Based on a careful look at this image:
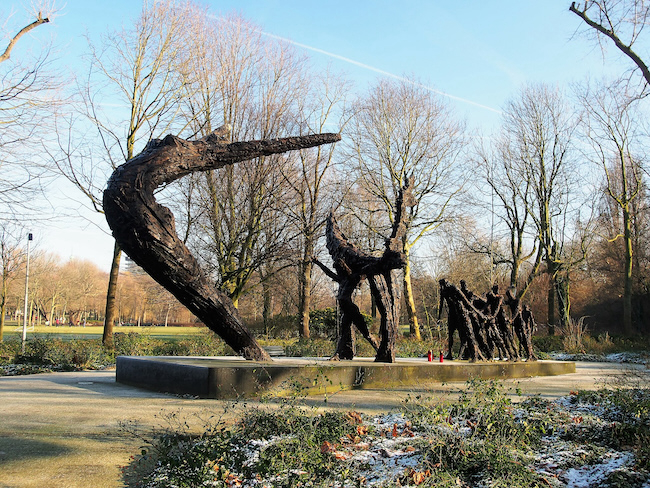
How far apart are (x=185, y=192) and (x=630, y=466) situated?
17.5 metres

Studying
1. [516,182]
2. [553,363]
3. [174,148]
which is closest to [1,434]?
[174,148]

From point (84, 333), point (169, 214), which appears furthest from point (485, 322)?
point (84, 333)

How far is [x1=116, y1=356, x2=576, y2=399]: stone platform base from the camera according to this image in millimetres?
7691

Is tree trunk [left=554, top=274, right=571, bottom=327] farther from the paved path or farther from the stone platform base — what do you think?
the paved path

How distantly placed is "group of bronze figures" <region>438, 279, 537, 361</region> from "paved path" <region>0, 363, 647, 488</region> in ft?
5.73

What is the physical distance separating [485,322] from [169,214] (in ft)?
25.6

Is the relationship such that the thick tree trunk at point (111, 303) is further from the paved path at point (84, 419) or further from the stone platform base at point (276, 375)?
the stone platform base at point (276, 375)

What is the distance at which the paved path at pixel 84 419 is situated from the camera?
416cm

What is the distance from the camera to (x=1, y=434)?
521 centimetres

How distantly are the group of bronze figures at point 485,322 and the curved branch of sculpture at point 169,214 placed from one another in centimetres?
512

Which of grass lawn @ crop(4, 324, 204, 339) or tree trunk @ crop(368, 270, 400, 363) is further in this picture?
grass lawn @ crop(4, 324, 204, 339)

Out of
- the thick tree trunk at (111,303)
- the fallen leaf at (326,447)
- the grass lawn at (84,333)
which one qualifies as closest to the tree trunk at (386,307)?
the fallen leaf at (326,447)

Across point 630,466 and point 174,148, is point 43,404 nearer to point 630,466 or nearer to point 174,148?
point 174,148

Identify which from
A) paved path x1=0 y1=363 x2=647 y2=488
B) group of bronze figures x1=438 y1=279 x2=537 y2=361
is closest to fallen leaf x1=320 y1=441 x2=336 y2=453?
paved path x1=0 y1=363 x2=647 y2=488
